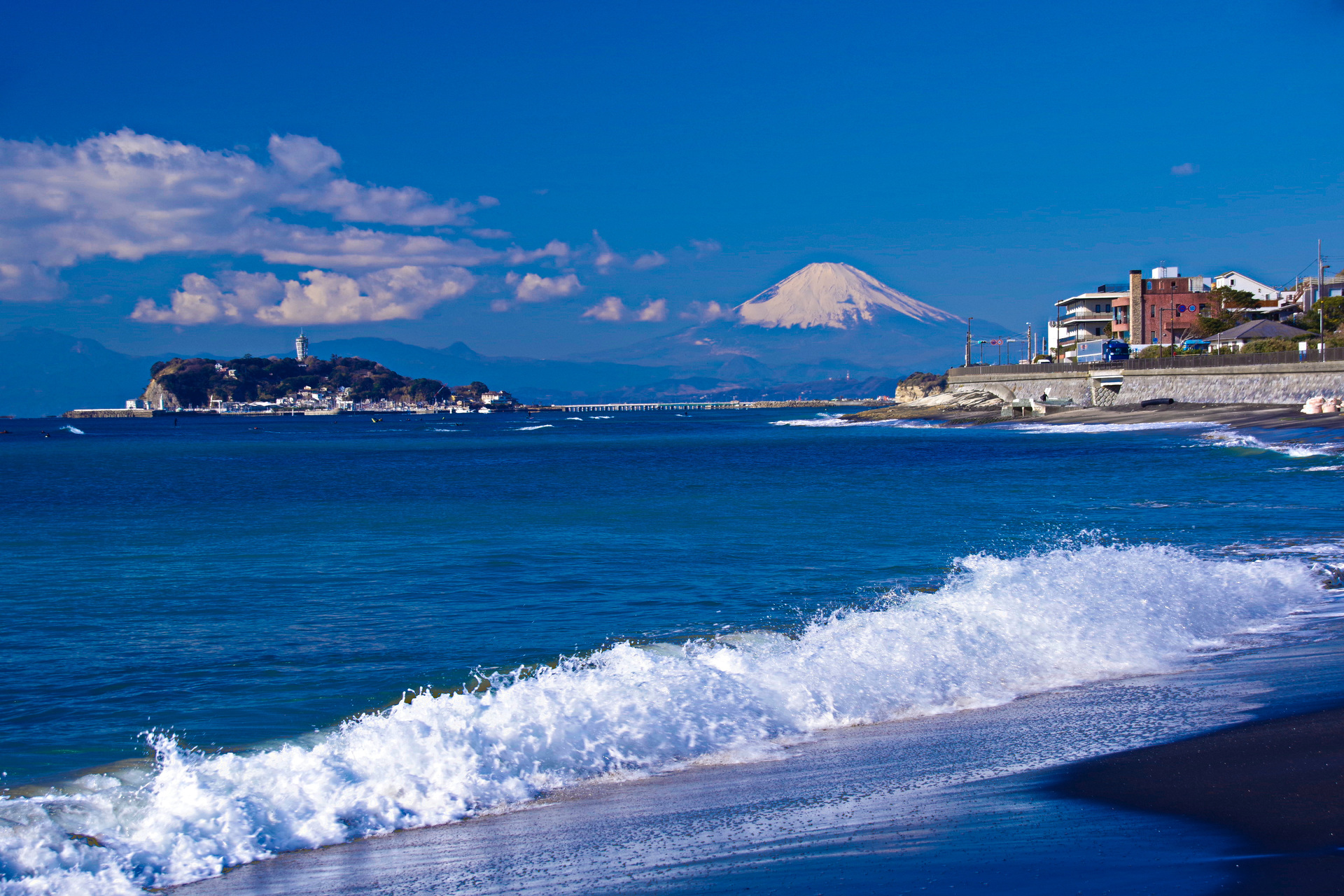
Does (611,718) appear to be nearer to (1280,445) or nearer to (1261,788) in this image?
(1261,788)

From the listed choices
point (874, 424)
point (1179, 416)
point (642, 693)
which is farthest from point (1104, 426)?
point (642, 693)

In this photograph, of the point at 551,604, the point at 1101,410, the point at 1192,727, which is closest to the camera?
the point at 1192,727

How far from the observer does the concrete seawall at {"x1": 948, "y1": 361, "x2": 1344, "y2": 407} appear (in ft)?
195

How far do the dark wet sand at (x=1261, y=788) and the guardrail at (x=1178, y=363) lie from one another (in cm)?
6356

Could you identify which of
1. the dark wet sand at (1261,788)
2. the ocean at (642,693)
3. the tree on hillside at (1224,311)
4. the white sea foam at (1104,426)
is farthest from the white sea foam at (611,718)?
the tree on hillside at (1224,311)

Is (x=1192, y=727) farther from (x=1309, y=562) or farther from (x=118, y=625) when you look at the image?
(x=118, y=625)

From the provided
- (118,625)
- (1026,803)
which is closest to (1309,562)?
(1026,803)

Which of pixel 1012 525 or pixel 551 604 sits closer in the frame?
pixel 551 604

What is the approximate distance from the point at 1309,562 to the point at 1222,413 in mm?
55136

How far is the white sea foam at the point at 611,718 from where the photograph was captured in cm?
591

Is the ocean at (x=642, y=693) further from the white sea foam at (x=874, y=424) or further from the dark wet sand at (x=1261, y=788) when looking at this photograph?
the white sea foam at (x=874, y=424)

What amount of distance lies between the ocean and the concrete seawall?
4362 centimetres

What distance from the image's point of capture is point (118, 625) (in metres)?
12.8

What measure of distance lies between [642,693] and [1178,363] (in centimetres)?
7786
